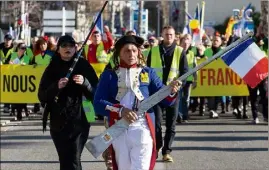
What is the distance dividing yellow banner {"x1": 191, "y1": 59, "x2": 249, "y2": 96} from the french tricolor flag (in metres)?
9.11

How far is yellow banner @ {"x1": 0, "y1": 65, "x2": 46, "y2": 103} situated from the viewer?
18766 millimetres

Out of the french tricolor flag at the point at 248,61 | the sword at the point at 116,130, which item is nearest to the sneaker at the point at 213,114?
the french tricolor flag at the point at 248,61

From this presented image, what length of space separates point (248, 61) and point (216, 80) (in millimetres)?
9888

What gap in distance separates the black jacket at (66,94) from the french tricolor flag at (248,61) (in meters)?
1.68

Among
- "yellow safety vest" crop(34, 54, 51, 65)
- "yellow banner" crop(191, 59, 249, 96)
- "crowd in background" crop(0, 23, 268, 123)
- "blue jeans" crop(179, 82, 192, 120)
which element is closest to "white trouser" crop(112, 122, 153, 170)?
"crowd in background" crop(0, 23, 268, 123)

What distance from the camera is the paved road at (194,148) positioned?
11.2 meters

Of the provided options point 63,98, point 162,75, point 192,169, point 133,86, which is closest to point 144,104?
point 133,86

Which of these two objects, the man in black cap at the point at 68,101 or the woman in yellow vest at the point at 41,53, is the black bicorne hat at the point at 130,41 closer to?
the man in black cap at the point at 68,101

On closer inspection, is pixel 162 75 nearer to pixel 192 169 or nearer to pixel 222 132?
pixel 192 169

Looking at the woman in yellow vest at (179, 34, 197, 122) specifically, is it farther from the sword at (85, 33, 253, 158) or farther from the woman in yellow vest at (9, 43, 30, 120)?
the sword at (85, 33, 253, 158)

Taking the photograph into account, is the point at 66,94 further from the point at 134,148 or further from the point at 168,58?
the point at 168,58

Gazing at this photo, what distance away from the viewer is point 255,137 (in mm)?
14289

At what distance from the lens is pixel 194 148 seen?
12836 mm

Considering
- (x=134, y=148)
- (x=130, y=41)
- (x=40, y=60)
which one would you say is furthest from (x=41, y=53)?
(x=134, y=148)
